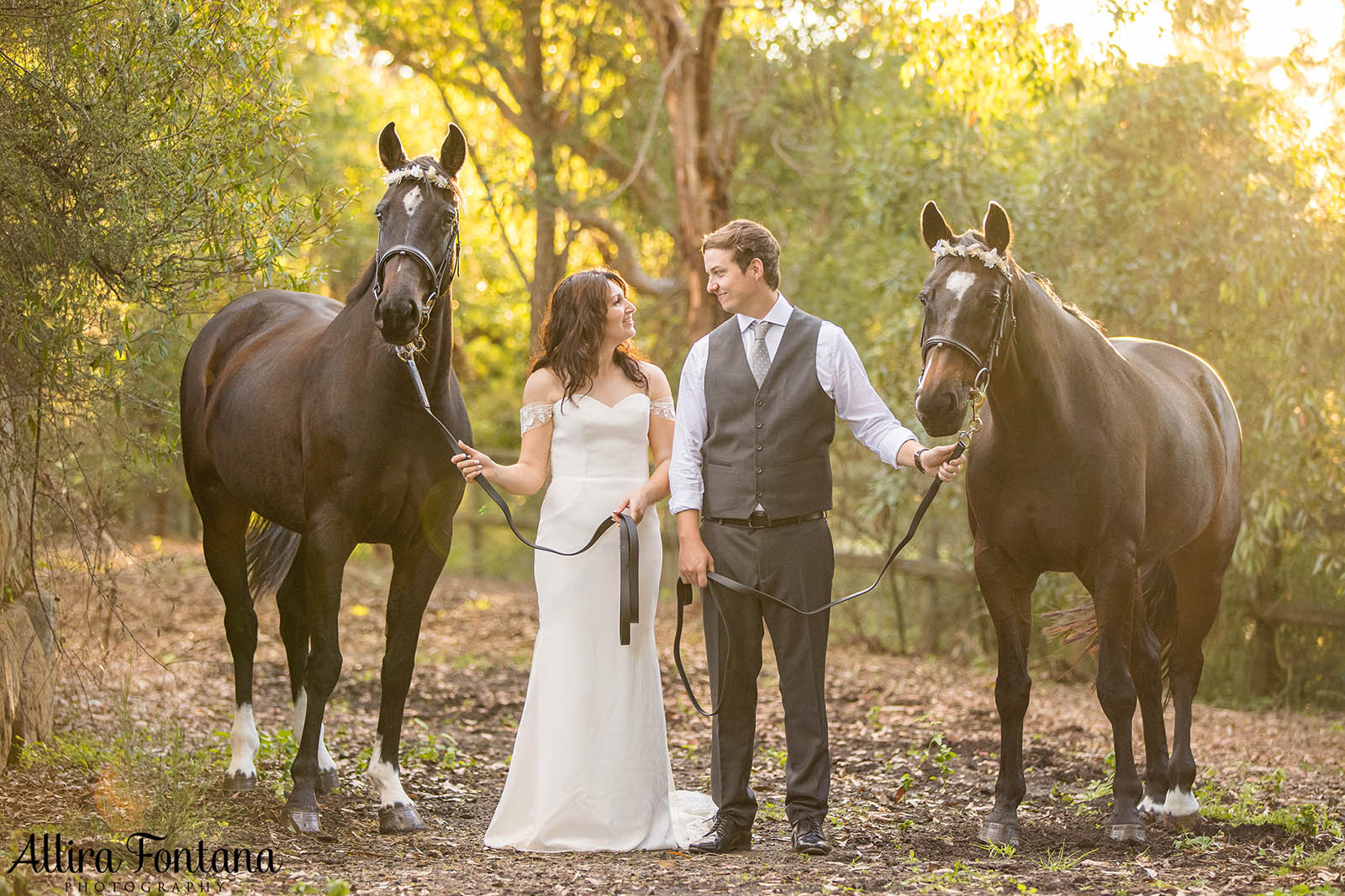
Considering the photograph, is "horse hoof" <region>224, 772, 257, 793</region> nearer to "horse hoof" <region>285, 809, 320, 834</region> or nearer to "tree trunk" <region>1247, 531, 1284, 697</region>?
"horse hoof" <region>285, 809, 320, 834</region>

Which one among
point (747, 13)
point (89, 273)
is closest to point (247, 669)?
point (89, 273)

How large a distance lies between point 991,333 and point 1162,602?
2.57 meters

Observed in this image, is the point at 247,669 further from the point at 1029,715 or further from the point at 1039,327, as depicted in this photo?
the point at 1029,715

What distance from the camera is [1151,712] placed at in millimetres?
5223

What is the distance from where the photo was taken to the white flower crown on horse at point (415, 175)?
457cm

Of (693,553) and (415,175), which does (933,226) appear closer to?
(693,553)

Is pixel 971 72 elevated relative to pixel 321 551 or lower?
elevated

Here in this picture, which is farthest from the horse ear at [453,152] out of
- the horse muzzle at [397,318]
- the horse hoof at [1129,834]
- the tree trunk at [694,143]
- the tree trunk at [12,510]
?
the tree trunk at [694,143]

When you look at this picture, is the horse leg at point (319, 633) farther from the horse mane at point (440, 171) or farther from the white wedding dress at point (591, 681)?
the horse mane at point (440, 171)

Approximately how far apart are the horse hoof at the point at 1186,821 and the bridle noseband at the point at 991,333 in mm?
2018

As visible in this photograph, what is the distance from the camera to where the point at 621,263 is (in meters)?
13.7

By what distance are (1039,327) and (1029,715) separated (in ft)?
15.1

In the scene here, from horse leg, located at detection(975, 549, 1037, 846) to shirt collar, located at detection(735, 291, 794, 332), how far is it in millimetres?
1269

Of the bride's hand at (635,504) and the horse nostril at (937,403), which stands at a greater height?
the horse nostril at (937,403)
